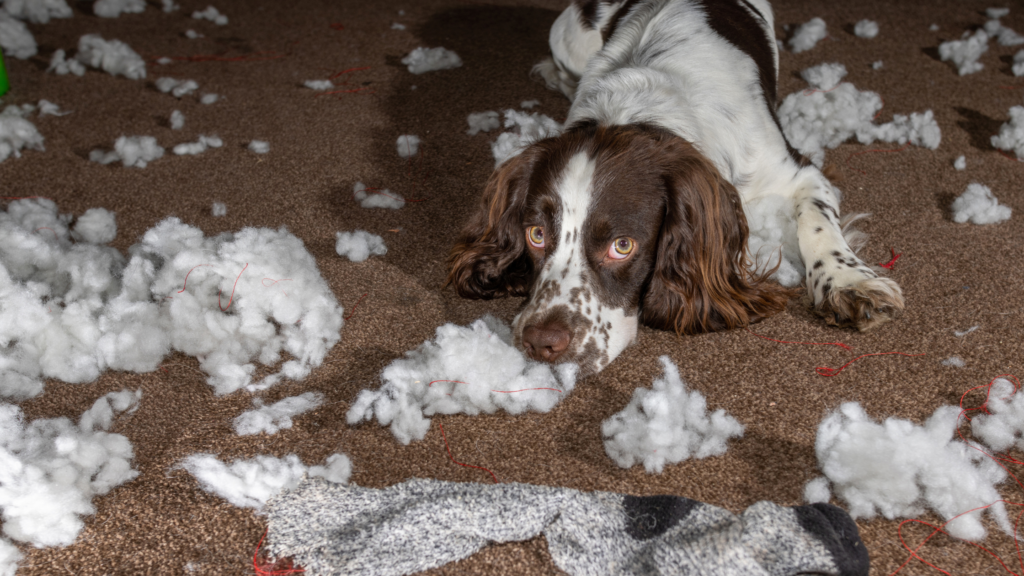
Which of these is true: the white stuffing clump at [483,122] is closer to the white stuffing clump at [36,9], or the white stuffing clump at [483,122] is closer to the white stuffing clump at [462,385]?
the white stuffing clump at [462,385]

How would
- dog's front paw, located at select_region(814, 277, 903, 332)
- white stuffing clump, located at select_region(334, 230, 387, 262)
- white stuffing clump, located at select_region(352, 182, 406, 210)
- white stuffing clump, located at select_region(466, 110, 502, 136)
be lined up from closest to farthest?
1. dog's front paw, located at select_region(814, 277, 903, 332)
2. white stuffing clump, located at select_region(334, 230, 387, 262)
3. white stuffing clump, located at select_region(352, 182, 406, 210)
4. white stuffing clump, located at select_region(466, 110, 502, 136)

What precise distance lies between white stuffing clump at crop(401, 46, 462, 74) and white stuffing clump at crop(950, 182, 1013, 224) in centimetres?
221

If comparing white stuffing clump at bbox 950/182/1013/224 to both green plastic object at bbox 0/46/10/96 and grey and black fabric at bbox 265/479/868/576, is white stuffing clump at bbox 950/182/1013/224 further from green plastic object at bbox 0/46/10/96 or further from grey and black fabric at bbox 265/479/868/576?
green plastic object at bbox 0/46/10/96

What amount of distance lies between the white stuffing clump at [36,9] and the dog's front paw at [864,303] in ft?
14.3

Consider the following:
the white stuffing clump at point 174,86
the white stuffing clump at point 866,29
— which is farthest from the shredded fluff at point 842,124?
the white stuffing clump at point 174,86

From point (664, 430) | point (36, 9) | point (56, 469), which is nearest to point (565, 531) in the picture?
point (664, 430)

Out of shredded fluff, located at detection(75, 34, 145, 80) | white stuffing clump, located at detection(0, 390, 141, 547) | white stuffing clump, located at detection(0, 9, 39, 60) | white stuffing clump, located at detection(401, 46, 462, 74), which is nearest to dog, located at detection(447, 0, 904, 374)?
white stuffing clump, located at detection(0, 390, 141, 547)

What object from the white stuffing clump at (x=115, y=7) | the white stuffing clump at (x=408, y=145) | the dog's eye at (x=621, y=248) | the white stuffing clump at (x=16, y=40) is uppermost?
the dog's eye at (x=621, y=248)

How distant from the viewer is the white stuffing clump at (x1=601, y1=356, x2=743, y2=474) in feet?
5.02

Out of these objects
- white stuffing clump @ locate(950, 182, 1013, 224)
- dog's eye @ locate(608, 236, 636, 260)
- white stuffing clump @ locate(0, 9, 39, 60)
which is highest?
dog's eye @ locate(608, 236, 636, 260)

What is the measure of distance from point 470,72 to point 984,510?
8.97ft

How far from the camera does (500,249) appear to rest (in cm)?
207

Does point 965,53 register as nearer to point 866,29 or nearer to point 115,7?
point 866,29

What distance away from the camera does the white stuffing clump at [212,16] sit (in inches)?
160
